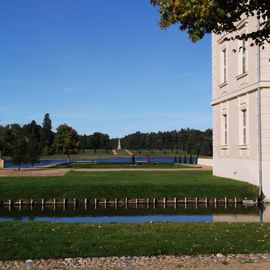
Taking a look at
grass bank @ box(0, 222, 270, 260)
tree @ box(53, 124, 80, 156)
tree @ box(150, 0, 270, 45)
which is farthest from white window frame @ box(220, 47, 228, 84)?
tree @ box(53, 124, 80, 156)

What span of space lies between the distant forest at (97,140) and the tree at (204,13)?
2303 inches

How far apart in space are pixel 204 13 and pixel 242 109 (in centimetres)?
2139

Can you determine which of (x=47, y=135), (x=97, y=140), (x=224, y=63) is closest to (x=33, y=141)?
(x=224, y=63)

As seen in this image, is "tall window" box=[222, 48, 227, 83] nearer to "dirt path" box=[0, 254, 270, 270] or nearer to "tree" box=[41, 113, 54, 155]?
"dirt path" box=[0, 254, 270, 270]

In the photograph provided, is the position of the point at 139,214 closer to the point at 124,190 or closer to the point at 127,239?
the point at 124,190

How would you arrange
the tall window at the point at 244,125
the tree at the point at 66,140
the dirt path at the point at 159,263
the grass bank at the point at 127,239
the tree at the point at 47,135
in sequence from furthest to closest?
1. the tree at the point at 47,135
2. the tree at the point at 66,140
3. the tall window at the point at 244,125
4. the grass bank at the point at 127,239
5. the dirt path at the point at 159,263

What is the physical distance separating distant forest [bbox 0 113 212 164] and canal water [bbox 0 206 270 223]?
44.3 metres

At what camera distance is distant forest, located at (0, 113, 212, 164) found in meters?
85.1

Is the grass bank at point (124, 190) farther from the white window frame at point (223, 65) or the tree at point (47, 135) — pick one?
the tree at point (47, 135)

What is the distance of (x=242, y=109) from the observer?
29.9m

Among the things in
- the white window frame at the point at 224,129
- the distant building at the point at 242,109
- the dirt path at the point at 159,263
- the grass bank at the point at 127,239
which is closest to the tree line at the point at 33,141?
the distant building at the point at 242,109

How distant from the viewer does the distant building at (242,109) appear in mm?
26625

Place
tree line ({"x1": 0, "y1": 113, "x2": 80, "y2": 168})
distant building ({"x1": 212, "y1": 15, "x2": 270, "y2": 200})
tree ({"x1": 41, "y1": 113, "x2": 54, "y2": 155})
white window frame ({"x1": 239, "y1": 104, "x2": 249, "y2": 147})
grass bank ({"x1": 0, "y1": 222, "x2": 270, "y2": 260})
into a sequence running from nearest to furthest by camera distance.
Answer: grass bank ({"x1": 0, "y1": 222, "x2": 270, "y2": 260})
distant building ({"x1": 212, "y1": 15, "x2": 270, "y2": 200})
white window frame ({"x1": 239, "y1": 104, "x2": 249, "y2": 147})
tree line ({"x1": 0, "y1": 113, "x2": 80, "y2": 168})
tree ({"x1": 41, "y1": 113, "x2": 54, "y2": 155})

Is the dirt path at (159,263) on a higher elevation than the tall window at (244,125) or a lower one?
lower
